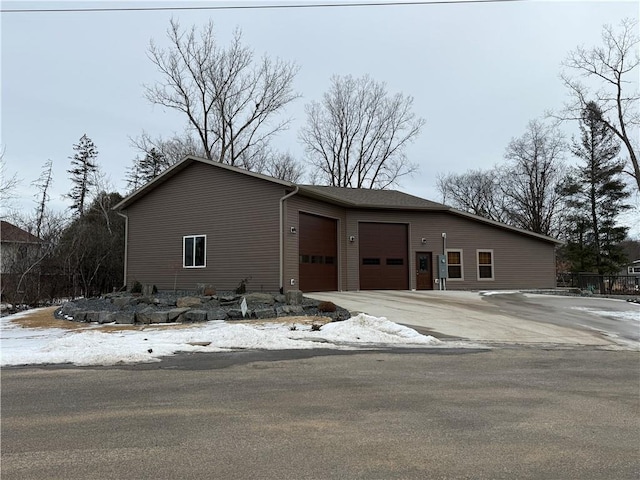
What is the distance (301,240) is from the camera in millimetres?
16500

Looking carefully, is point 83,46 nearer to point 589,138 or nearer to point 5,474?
point 5,474

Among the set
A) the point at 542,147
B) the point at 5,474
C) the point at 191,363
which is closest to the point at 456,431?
the point at 5,474

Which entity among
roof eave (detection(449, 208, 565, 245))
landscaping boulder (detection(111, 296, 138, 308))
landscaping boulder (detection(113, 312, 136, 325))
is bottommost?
landscaping boulder (detection(113, 312, 136, 325))

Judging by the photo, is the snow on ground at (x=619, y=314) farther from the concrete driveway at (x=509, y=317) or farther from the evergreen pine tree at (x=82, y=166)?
the evergreen pine tree at (x=82, y=166)

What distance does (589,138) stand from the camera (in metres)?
32.5

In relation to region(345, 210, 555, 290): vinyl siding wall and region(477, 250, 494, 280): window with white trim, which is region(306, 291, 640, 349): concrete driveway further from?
region(477, 250, 494, 280): window with white trim

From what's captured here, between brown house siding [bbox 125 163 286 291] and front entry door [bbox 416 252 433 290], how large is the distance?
303 inches

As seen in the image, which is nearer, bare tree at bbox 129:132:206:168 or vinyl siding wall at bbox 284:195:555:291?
vinyl siding wall at bbox 284:195:555:291

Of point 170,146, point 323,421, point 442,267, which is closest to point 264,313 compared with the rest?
point 323,421

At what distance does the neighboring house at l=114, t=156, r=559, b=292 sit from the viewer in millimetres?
15867

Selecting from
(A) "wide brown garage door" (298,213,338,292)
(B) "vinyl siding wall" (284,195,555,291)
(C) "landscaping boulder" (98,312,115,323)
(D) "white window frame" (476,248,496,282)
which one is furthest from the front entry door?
(C) "landscaping boulder" (98,312,115,323)

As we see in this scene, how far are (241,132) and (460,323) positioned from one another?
935 inches

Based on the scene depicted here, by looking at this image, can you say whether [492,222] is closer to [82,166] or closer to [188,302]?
[188,302]

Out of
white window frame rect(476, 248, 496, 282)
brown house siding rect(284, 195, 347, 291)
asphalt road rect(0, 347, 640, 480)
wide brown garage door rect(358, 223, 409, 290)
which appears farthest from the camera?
white window frame rect(476, 248, 496, 282)
